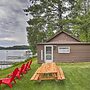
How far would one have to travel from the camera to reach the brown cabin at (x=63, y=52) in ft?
96.7

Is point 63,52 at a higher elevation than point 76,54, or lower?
higher

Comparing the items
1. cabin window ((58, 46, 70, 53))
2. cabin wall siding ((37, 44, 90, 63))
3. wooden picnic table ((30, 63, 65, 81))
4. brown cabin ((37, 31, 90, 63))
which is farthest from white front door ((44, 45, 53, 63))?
wooden picnic table ((30, 63, 65, 81))

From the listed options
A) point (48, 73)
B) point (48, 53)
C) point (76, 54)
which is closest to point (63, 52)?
point (76, 54)

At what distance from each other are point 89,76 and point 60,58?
1226 centimetres

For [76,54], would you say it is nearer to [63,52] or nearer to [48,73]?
[63,52]

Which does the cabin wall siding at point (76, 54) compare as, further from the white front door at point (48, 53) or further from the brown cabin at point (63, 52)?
the white front door at point (48, 53)

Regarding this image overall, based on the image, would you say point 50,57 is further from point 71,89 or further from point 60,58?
point 71,89

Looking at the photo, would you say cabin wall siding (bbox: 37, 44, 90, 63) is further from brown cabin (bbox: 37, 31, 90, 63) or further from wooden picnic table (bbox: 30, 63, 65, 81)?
wooden picnic table (bbox: 30, 63, 65, 81)

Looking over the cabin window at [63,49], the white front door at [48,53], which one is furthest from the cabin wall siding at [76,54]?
the white front door at [48,53]

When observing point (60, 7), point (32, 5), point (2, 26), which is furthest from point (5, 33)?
point (60, 7)

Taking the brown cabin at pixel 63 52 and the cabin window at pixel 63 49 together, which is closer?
the brown cabin at pixel 63 52

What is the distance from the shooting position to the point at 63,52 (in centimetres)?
2962

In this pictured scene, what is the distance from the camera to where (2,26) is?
56500 mm

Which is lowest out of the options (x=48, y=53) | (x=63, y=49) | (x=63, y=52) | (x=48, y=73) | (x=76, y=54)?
(x=48, y=73)
